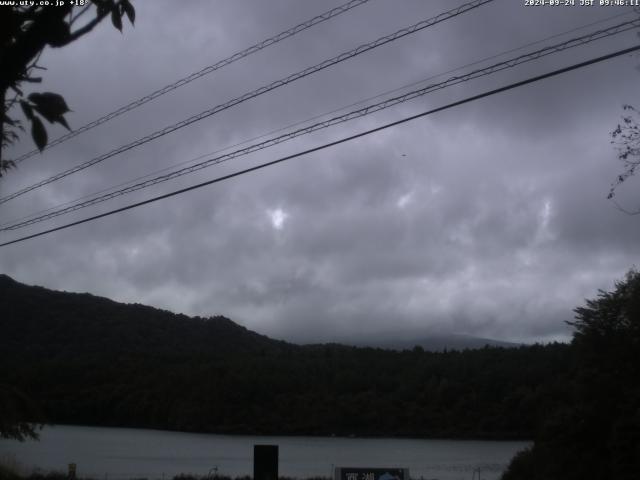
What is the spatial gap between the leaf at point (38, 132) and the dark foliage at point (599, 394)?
20772 millimetres

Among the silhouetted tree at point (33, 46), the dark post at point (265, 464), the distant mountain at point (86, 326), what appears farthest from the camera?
the distant mountain at point (86, 326)

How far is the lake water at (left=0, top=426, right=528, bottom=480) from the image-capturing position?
3878cm

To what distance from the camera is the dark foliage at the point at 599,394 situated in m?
22.9

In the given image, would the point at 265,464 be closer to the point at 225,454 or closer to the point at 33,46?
the point at 33,46

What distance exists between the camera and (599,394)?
76.8ft

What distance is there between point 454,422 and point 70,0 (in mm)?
57871

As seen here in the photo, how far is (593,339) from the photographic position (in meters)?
24.3

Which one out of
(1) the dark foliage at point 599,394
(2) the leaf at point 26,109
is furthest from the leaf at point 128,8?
(1) the dark foliage at point 599,394

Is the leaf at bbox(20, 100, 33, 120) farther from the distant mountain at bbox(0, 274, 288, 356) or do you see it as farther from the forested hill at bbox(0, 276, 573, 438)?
the distant mountain at bbox(0, 274, 288, 356)

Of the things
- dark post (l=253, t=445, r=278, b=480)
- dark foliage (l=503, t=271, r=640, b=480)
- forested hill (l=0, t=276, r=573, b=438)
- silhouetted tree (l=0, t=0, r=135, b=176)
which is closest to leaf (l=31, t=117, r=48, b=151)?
silhouetted tree (l=0, t=0, r=135, b=176)

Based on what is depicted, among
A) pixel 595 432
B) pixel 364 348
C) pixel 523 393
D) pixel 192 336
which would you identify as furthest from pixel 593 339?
pixel 192 336

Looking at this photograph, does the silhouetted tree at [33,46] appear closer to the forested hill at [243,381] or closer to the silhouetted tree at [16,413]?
the silhouetted tree at [16,413]

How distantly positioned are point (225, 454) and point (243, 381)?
65.6ft

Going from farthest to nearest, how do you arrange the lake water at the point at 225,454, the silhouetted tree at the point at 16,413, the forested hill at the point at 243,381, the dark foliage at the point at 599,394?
the forested hill at the point at 243,381 < the lake water at the point at 225,454 < the dark foliage at the point at 599,394 < the silhouetted tree at the point at 16,413
